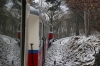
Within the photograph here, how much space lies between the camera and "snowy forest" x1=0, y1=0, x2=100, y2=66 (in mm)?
→ 1211

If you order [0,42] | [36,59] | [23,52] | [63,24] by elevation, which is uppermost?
[63,24]

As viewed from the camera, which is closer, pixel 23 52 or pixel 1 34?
pixel 1 34

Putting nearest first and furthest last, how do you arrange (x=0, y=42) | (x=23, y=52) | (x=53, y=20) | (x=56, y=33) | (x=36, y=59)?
(x=0, y=42), (x=23, y=52), (x=36, y=59), (x=53, y=20), (x=56, y=33)

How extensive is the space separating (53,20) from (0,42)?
26305mm

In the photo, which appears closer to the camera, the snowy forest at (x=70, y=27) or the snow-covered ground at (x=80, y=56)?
the snowy forest at (x=70, y=27)

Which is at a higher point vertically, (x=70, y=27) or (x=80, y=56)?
(x=70, y=27)

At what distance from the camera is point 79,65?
24.8 ft

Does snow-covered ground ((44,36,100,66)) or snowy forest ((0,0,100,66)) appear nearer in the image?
snowy forest ((0,0,100,66))

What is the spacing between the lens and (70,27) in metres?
27.1

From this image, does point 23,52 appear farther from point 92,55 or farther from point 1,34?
point 92,55

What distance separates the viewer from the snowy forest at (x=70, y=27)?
3.97 feet

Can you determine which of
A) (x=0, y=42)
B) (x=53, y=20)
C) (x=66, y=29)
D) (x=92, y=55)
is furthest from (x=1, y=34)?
(x=66, y=29)

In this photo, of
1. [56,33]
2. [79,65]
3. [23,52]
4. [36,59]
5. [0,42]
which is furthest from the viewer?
[56,33]

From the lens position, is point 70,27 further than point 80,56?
Yes
